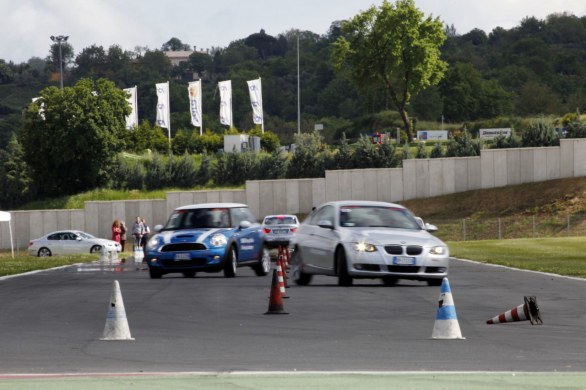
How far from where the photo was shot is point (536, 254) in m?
42.7

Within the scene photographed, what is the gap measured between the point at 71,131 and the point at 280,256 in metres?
71.4

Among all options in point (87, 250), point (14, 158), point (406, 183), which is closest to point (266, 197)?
point (406, 183)

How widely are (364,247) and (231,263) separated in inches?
245

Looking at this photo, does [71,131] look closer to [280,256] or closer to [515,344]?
[280,256]

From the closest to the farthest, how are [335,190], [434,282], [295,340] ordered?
[295,340], [434,282], [335,190]

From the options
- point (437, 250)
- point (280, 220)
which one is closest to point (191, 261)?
point (437, 250)

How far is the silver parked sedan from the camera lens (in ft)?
80.4

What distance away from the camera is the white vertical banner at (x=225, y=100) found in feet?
341

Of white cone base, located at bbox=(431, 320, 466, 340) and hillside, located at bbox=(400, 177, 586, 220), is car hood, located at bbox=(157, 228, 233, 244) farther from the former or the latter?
hillside, located at bbox=(400, 177, 586, 220)

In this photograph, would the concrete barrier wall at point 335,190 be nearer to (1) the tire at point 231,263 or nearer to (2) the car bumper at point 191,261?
(1) the tire at point 231,263

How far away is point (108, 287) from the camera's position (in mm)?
27078

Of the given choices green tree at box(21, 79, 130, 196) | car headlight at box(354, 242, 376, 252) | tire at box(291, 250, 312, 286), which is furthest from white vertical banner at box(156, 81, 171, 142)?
car headlight at box(354, 242, 376, 252)

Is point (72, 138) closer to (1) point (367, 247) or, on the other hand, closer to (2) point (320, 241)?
(2) point (320, 241)

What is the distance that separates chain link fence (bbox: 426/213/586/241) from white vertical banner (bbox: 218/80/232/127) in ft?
115
